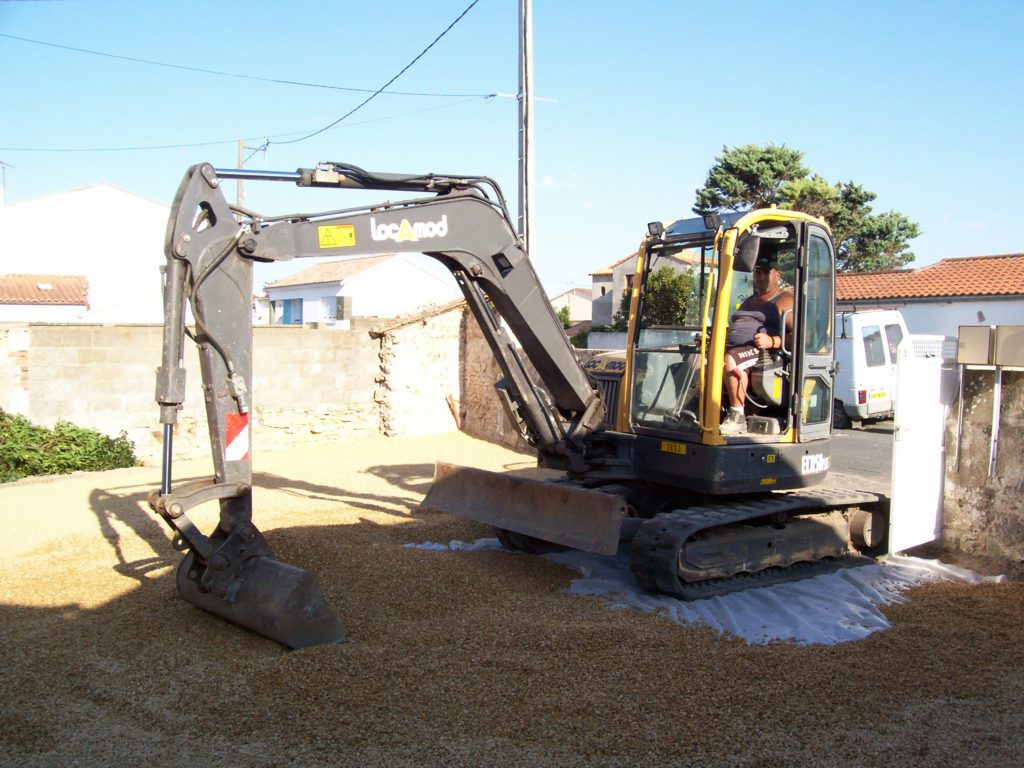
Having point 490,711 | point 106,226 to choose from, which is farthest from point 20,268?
point 490,711

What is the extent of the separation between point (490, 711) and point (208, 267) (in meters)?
3.00

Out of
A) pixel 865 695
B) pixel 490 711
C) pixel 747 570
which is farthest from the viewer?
pixel 747 570

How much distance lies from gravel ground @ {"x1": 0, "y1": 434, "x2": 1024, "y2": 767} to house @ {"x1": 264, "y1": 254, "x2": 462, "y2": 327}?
33.7 meters

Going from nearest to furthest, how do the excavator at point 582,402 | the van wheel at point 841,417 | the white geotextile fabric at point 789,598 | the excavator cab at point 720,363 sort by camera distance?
the excavator at point 582,402 → the white geotextile fabric at point 789,598 → the excavator cab at point 720,363 → the van wheel at point 841,417

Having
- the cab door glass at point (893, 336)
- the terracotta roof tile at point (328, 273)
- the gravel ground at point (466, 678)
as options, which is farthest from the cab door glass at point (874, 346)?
the terracotta roof tile at point (328, 273)

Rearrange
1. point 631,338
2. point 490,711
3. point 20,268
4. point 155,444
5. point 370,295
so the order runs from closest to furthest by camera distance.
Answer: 1. point 490,711
2. point 631,338
3. point 155,444
4. point 20,268
5. point 370,295

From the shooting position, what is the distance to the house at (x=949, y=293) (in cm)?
2466

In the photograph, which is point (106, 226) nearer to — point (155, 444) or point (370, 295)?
point (370, 295)

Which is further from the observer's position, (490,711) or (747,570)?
(747,570)

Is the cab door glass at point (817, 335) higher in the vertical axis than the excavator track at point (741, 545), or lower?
higher

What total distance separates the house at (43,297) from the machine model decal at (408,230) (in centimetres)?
2480

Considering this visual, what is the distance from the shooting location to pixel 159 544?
7488 millimetres

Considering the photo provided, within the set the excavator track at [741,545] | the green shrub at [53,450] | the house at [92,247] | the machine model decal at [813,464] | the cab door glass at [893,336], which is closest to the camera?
the excavator track at [741,545]

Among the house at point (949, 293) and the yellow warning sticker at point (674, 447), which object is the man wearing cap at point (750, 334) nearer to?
the yellow warning sticker at point (674, 447)
